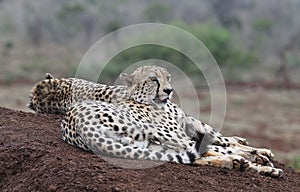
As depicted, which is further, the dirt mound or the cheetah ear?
the cheetah ear

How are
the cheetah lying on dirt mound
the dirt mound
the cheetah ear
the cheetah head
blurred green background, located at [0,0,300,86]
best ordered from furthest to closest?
1. blurred green background, located at [0,0,300,86]
2. the cheetah ear
3. the cheetah head
4. the cheetah lying on dirt mound
5. the dirt mound

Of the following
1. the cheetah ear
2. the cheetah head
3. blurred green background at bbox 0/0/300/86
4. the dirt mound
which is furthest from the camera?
blurred green background at bbox 0/0/300/86

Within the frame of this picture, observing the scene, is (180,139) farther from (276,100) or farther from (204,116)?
(276,100)

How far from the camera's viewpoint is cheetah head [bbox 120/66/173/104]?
532 cm

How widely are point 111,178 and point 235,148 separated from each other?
154 centimetres

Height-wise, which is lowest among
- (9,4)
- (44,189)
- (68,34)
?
(44,189)

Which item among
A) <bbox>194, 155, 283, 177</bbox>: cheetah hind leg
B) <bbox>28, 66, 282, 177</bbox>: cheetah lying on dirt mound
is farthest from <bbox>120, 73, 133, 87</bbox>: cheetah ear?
<bbox>194, 155, 283, 177</bbox>: cheetah hind leg

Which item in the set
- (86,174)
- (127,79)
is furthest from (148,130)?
(86,174)

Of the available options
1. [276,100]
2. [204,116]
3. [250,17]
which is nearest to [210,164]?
[204,116]

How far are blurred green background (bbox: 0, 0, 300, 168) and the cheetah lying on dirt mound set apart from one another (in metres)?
9.86

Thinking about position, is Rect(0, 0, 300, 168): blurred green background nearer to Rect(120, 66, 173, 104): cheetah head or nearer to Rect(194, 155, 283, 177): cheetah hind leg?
Rect(120, 66, 173, 104): cheetah head

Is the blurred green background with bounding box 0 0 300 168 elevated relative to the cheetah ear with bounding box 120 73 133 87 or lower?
elevated

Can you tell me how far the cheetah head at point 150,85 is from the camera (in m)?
5.32

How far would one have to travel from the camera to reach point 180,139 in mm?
4992
